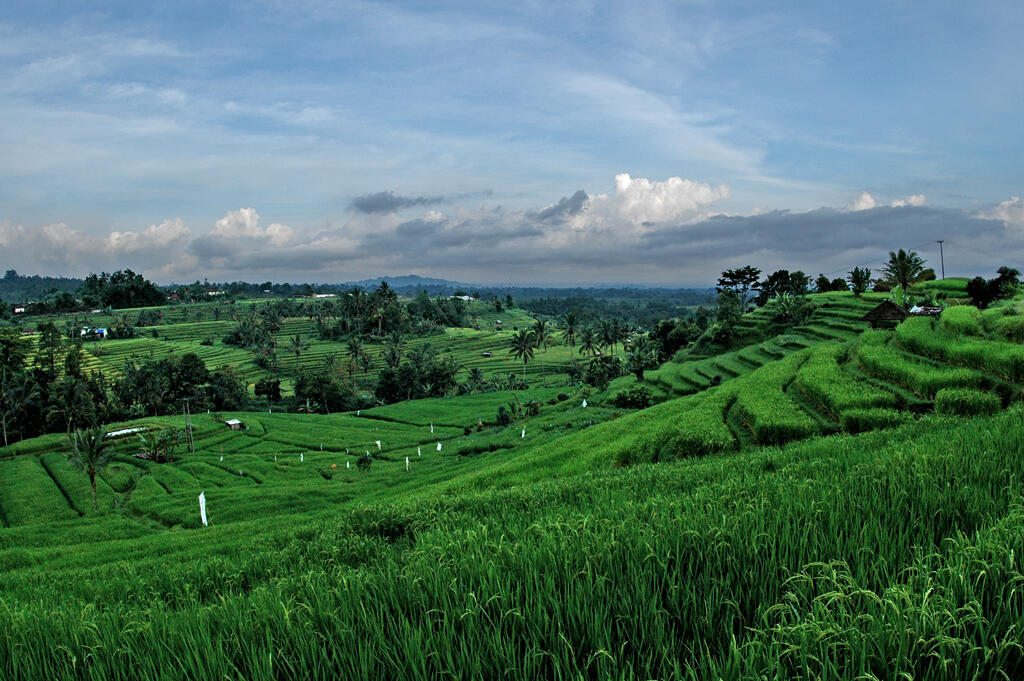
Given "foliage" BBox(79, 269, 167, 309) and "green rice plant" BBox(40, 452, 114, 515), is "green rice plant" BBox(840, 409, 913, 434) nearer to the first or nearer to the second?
"green rice plant" BBox(40, 452, 114, 515)

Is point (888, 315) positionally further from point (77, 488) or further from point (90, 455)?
point (77, 488)

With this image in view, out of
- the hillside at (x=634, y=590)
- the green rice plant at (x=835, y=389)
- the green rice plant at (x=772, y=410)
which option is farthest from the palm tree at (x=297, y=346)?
the hillside at (x=634, y=590)

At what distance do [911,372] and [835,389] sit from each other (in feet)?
6.47

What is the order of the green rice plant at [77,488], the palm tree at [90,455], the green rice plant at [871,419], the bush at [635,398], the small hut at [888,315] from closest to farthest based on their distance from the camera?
the green rice plant at [871,419] → the palm tree at [90,455] → the small hut at [888,315] → the green rice plant at [77,488] → the bush at [635,398]

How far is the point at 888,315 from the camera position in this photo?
34.2 m

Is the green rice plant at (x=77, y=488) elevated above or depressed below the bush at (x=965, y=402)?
below

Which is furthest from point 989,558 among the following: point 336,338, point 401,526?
point 336,338

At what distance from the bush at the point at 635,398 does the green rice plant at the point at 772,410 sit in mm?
13855

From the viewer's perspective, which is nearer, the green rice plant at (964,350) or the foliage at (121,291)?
the green rice plant at (964,350)

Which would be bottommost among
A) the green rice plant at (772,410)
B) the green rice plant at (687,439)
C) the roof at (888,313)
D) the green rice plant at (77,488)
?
the green rice plant at (77,488)

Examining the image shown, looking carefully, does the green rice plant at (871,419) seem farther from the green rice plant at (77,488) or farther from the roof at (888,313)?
the green rice plant at (77,488)

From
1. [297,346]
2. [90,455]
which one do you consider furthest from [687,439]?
[297,346]

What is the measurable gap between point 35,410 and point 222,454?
29.2 metres

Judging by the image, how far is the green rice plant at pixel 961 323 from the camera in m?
18.4
